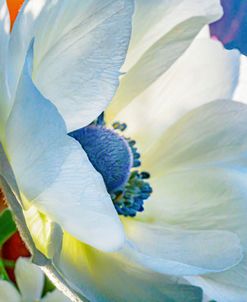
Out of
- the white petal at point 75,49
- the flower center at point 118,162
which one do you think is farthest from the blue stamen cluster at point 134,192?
the white petal at point 75,49

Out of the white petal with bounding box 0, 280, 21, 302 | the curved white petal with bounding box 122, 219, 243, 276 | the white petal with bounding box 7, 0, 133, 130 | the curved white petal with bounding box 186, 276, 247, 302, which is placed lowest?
the white petal with bounding box 0, 280, 21, 302

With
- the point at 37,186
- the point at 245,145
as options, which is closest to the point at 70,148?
the point at 37,186

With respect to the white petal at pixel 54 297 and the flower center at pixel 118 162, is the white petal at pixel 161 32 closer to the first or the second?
the flower center at pixel 118 162

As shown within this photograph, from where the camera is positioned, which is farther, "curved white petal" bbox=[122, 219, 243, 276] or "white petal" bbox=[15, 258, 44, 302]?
"white petal" bbox=[15, 258, 44, 302]

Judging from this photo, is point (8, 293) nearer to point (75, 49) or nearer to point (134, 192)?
point (134, 192)

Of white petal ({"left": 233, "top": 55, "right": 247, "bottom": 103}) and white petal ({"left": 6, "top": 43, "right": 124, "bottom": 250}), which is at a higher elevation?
white petal ({"left": 6, "top": 43, "right": 124, "bottom": 250})

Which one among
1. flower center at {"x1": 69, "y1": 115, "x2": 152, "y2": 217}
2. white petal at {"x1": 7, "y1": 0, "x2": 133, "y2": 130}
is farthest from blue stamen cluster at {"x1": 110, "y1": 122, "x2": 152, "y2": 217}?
white petal at {"x1": 7, "y1": 0, "x2": 133, "y2": 130}

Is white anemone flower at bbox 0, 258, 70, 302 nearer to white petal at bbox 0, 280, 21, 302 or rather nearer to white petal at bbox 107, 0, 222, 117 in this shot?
white petal at bbox 0, 280, 21, 302

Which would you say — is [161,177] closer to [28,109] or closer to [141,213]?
[141,213]
